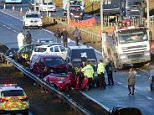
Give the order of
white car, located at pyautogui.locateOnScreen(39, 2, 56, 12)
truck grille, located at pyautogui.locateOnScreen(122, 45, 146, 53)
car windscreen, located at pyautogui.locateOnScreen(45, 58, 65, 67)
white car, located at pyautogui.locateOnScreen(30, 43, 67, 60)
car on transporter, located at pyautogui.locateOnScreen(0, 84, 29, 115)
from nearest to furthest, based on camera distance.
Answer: car on transporter, located at pyautogui.locateOnScreen(0, 84, 29, 115), car windscreen, located at pyautogui.locateOnScreen(45, 58, 65, 67), truck grille, located at pyautogui.locateOnScreen(122, 45, 146, 53), white car, located at pyautogui.locateOnScreen(30, 43, 67, 60), white car, located at pyautogui.locateOnScreen(39, 2, 56, 12)

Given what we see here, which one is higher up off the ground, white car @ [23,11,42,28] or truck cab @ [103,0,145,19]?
truck cab @ [103,0,145,19]

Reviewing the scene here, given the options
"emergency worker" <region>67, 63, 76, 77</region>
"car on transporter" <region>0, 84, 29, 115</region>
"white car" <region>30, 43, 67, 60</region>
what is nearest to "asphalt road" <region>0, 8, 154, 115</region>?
"emergency worker" <region>67, 63, 76, 77</region>

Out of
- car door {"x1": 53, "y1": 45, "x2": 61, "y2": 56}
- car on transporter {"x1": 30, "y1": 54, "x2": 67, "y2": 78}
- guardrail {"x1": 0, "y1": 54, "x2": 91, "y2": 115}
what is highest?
car door {"x1": 53, "y1": 45, "x2": 61, "y2": 56}

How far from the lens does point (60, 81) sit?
31359mm

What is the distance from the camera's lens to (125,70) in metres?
40.5

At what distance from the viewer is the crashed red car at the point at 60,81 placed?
31.1 meters

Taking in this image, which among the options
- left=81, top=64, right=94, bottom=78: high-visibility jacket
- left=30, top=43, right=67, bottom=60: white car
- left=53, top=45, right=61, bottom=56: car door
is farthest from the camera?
left=53, top=45, right=61, bottom=56: car door

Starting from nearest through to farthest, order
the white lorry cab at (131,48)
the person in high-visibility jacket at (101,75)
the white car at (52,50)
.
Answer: the person in high-visibility jacket at (101,75) → the white lorry cab at (131,48) → the white car at (52,50)

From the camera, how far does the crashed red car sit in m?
31.1

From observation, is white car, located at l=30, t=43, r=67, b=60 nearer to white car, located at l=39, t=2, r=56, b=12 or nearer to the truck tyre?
the truck tyre

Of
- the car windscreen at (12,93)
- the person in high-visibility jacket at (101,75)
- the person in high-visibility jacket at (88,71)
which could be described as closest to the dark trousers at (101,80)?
the person in high-visibility jacket at (101,75)

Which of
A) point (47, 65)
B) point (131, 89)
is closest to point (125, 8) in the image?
point (47, 65)

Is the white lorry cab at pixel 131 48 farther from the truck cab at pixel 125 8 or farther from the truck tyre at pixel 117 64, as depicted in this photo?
the truck cab at pixel 125 8

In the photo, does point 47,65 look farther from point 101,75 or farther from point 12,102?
point 12,102
